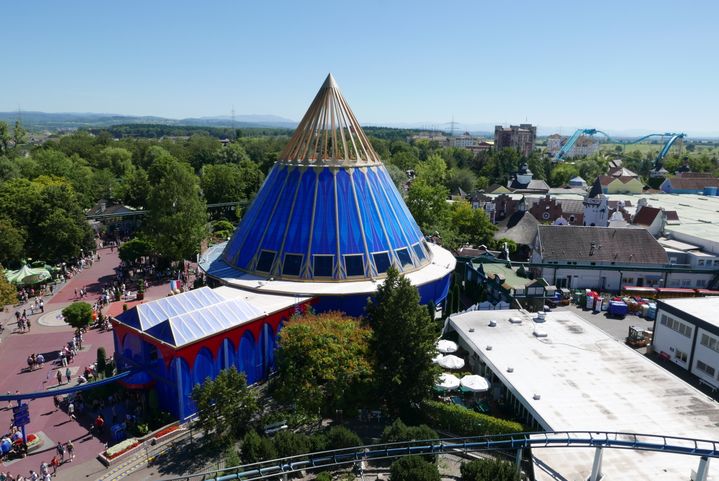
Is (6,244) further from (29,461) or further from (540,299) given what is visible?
(540,299)

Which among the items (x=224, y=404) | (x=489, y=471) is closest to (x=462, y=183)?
(x=224, y=404)

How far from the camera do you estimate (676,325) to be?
3195cm

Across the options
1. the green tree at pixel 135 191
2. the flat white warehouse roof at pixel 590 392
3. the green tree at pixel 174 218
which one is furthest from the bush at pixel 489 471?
the green tree at pixel 135 191

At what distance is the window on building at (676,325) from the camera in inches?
1220

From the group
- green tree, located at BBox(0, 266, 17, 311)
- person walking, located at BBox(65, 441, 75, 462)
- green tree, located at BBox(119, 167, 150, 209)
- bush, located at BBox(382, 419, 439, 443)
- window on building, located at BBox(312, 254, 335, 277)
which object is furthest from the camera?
green tree, located at BBox(119, 167, 150, 209)

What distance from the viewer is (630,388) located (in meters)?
25.7

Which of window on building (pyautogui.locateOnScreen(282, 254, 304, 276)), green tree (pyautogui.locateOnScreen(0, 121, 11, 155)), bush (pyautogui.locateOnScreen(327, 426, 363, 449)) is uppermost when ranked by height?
green tree (pyautogui.locateOnScreen(0, 121, 11, 155))

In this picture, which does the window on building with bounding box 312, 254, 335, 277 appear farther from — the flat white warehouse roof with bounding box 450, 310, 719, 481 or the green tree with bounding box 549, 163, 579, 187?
the green tree with bounding box 549, 163, 579, 187

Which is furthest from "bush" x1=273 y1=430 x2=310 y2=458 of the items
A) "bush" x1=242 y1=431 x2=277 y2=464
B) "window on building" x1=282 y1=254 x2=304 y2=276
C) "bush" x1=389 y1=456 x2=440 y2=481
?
"window on building" x1=282 y1=254 x2=304 y2=276

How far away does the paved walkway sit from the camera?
23.0m

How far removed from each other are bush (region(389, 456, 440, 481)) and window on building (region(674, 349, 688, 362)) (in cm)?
2166

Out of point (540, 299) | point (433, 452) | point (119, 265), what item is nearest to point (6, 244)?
point (119, 265)

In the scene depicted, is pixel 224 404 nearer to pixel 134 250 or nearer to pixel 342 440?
pixel 342 440

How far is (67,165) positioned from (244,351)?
236 ft
